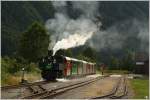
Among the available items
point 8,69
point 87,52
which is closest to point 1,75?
point 8,69

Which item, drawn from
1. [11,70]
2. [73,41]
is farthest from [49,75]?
[73,41]

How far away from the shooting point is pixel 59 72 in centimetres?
3931

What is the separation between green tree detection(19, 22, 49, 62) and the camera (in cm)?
7081

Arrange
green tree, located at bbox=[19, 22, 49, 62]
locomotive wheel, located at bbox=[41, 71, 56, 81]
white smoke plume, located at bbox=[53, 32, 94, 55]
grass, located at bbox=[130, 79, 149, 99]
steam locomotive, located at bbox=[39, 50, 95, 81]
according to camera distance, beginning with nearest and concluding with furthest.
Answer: grass, located at bbox=[130, 79, 149, 99]
steam locomotive, located at bbox=[39, 50, 95, 81]
locomotive wheel, located at bbox=[41, 71, 56, 81]
white smoke plume, located at bbox=[53, 32, 94, 55]
green tree, located at bbox=[19, 22, 49, 62]

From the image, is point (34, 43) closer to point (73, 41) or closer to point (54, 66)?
point (73, 41)

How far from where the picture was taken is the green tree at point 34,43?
7081cm

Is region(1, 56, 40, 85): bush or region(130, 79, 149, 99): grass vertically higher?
region(1, 56, 40, 85): bush

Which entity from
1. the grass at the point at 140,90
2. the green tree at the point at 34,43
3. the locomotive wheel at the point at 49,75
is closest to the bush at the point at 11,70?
the locomotive wheel at the point at 49,75

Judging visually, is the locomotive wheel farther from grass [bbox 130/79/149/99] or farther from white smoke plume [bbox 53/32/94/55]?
grass [bbox 130/79/149/99]

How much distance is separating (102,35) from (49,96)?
15470 cm

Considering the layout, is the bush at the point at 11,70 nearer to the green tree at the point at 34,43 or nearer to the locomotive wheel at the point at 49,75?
the locomotive wheel at the point at 49,75

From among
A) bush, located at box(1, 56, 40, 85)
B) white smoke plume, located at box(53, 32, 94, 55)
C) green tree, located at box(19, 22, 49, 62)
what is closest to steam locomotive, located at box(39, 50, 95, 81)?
white smoke plume, located at box(53, 32, 94, 55)

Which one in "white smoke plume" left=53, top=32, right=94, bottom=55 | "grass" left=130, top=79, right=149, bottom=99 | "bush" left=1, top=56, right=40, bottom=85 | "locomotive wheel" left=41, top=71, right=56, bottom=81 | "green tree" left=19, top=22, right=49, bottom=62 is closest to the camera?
"grass" left=130, top=79, right=149, bottom=99

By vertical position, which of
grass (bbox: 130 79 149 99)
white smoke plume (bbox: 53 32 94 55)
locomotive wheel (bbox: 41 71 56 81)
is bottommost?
grass (bbox: 130 79 149 99)
